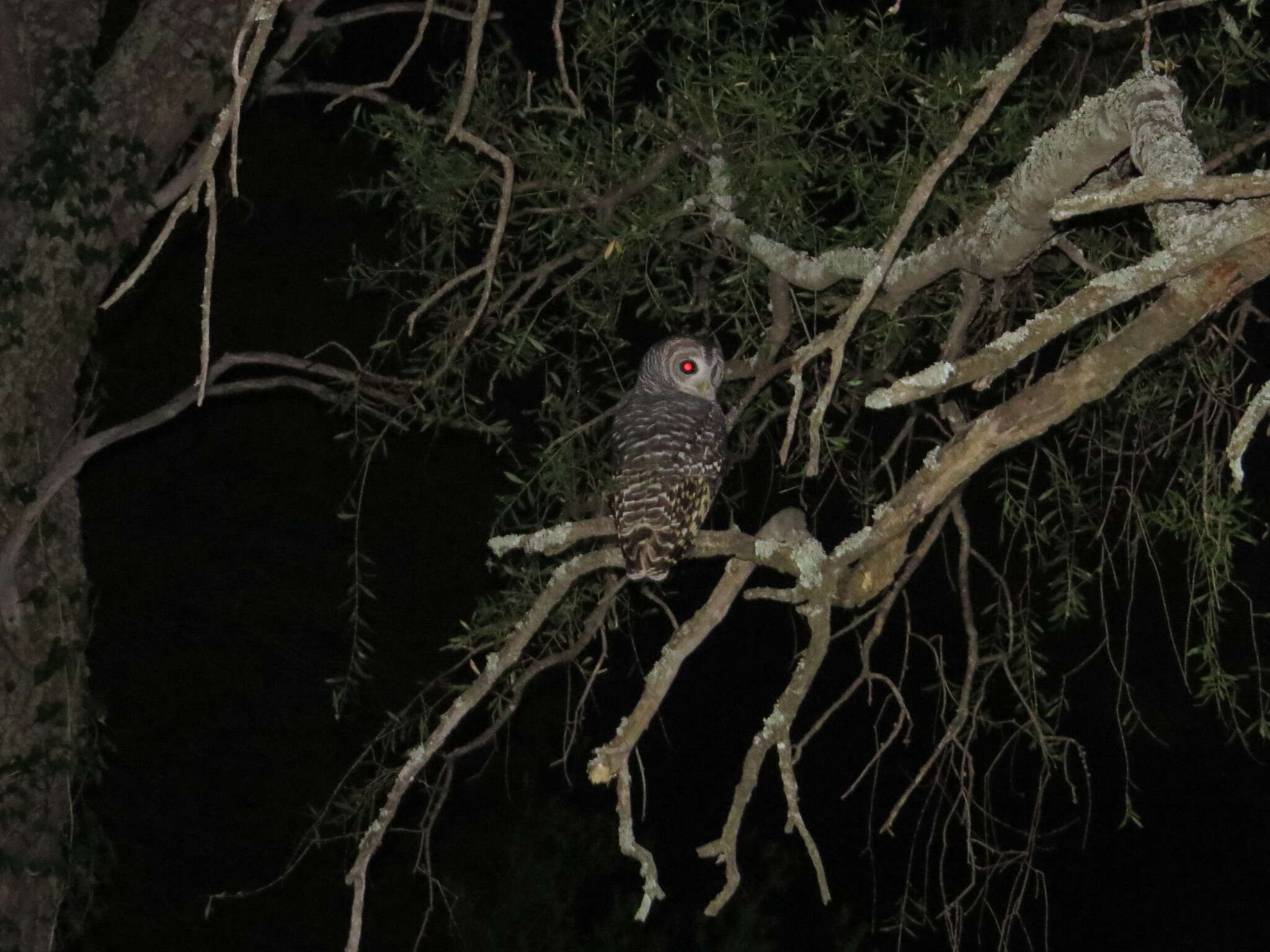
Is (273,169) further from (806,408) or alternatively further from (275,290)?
(806,408)

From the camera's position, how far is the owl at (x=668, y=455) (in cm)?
220

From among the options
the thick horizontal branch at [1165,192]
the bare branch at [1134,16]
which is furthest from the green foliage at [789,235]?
the thick horizontal branch at [1165,192]

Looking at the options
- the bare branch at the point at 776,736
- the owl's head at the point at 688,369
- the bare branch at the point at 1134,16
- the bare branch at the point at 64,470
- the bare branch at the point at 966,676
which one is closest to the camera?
the bare branch at the point at 1134,16

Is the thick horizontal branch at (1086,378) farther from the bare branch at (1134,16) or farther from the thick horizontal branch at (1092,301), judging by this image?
the bare branch at (1134,16)

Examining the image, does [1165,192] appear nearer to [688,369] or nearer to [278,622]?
[688,369]

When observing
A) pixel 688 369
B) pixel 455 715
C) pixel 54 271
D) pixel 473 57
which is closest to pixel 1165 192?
pixel 473 57

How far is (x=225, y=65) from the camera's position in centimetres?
301

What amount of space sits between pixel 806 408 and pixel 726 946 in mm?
2990

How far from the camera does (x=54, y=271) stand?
9.67 feet

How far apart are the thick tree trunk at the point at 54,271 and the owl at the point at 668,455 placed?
43.8 inches

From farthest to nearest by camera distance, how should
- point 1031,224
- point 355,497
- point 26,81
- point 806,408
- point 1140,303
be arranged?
point 355,497
point 26,81
point 806,408
point 1140,303
point 1031,224

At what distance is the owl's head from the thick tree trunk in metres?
1.08

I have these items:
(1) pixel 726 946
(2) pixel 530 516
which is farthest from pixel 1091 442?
(1) pixel 726 946

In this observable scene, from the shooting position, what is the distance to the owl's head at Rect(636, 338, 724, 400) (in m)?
2.48
